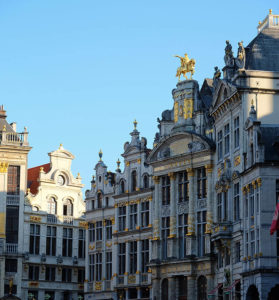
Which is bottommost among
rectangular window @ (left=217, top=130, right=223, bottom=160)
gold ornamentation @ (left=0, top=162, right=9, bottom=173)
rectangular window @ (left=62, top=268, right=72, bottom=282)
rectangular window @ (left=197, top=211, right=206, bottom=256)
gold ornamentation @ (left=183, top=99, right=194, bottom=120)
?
rectangular window @ (left=62, top=268, right=72, bottom=282)

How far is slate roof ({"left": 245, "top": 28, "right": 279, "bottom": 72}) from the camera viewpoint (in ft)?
188

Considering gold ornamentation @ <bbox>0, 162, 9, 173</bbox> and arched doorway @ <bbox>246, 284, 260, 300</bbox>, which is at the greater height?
gold ornamentation @ <bbox>0, 162, 9, 173</bbox>

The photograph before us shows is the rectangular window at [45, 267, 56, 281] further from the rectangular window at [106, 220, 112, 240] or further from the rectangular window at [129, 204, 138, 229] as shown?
the rectangular window at [129, 204, 138, 229]

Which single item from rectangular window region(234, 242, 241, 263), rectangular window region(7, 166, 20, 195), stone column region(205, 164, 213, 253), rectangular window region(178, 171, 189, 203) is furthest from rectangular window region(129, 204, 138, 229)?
rectangular window region(234, 242, 241, 263)

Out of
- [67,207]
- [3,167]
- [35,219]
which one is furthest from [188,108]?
[67,207]

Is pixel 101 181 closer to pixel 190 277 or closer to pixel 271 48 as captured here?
pixel 190 277

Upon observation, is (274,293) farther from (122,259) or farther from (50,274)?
(50,274)

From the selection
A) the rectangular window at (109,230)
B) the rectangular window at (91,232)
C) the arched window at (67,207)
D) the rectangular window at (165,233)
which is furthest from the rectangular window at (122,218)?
the arched window at (67,207)

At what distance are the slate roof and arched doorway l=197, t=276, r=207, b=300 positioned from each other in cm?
1530

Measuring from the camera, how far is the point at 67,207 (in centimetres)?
8325

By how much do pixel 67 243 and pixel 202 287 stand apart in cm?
2362

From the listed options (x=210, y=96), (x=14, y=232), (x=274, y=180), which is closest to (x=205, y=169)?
(x=210, y=96)

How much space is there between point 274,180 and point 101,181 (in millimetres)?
25770

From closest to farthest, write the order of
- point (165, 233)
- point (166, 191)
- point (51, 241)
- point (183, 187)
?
point (183, 187) → point (165, 233) → point (166, 191) → point (51, 241)
